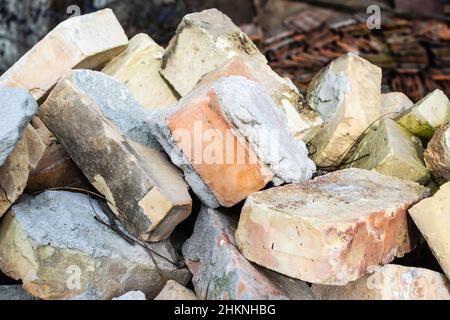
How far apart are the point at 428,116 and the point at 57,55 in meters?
1.73

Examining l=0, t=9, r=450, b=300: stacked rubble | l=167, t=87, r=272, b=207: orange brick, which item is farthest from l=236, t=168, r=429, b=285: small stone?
l=167, t=87, r=272, b=207: orange brick

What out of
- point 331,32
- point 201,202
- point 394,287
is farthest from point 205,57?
point 331,32

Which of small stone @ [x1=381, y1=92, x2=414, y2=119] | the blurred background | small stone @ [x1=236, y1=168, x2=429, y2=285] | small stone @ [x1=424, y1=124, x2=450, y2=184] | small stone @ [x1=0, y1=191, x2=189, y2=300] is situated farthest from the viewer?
the blurred background

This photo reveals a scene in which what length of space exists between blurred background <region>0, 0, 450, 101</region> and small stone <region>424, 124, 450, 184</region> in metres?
2.79

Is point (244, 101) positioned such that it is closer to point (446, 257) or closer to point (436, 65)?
point (446, 257)

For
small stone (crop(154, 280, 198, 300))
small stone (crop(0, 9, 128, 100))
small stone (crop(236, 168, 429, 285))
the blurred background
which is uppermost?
small stone (crop(0, 9, 128, 100))

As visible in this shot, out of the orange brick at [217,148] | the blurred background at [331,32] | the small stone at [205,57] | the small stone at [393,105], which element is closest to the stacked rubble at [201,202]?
the orange brick at [217,148]

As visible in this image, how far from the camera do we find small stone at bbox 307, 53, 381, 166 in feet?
10.2

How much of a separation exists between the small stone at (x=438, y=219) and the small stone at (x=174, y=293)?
2.83 ft

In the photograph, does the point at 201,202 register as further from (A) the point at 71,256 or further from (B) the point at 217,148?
(A) the point at 71,256

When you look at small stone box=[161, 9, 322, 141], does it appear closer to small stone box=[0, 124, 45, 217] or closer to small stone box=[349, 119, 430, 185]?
small stone box=[349, 119, 430, 185]

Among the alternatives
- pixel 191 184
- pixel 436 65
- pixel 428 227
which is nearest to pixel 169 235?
pixel 191 184
